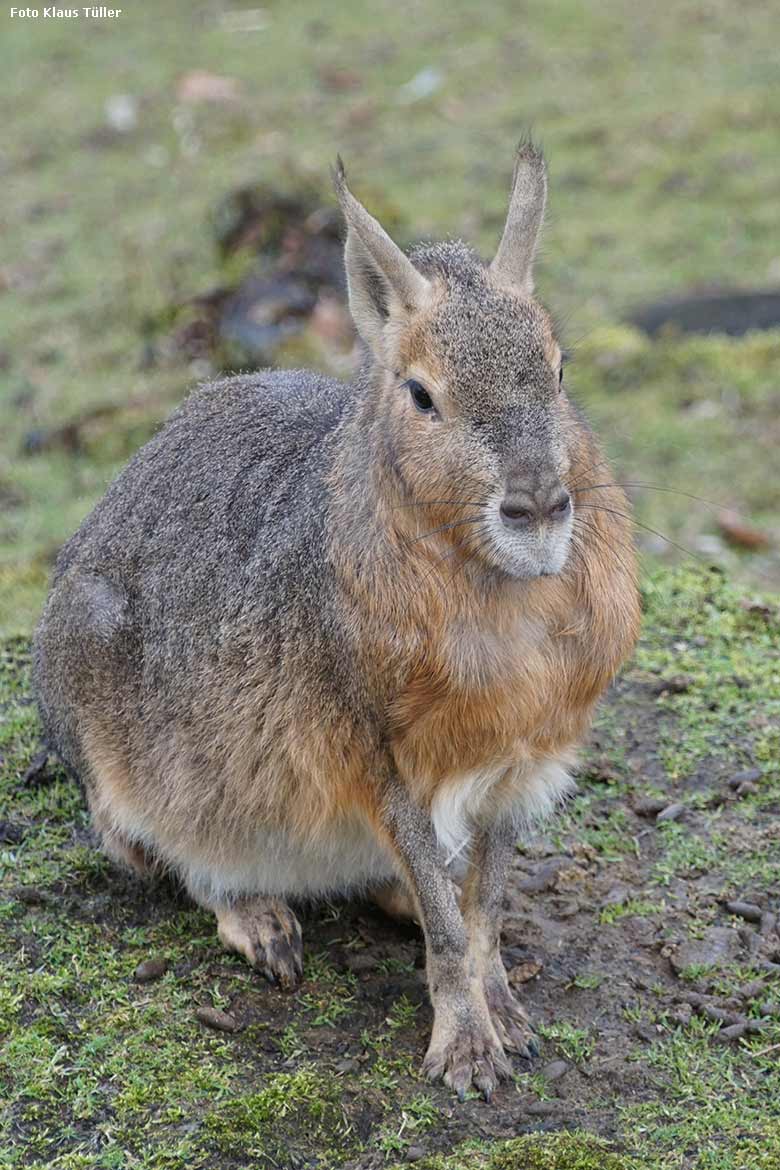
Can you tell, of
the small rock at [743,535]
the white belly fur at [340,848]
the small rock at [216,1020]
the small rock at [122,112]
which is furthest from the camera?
the small rock at [122,112]

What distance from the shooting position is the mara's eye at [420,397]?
3010 mm

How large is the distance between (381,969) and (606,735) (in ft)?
3.72

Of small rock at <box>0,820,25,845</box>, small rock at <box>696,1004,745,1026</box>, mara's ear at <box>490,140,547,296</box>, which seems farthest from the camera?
small rock at <box>0,820,25,845</box>

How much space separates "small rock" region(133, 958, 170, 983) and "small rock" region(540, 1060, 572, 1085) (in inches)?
34.2

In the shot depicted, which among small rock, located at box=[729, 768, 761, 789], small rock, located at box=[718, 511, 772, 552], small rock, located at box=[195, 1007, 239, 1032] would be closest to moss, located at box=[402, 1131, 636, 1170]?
small rock, located at box=[195, 1007, 239, 1032]

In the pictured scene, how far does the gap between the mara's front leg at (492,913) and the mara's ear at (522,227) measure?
115cm

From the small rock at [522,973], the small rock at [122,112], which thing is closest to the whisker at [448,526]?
the small rock at [522,973]

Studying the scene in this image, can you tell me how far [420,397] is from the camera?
9.95ft

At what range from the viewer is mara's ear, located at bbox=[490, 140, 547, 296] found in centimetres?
319

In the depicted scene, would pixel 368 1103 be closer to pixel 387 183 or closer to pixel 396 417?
pixel 396 417

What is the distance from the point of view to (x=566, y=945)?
379cm

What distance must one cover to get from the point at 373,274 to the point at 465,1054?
160 cm

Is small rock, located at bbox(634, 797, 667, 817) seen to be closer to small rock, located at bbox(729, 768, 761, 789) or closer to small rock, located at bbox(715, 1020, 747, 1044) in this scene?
small rock, located at bbox(729, 768, 761, 789)

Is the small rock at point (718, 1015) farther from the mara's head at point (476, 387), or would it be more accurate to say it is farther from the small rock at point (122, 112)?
the small rock at point (122, 112)
